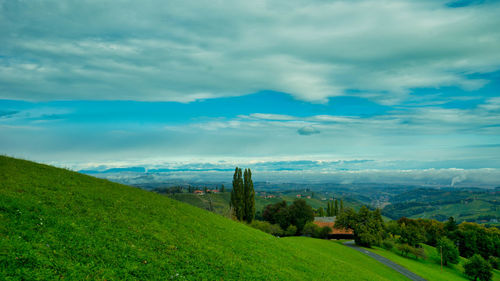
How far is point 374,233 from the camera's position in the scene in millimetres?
71625

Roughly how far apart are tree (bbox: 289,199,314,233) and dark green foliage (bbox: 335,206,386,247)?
70.3 feet

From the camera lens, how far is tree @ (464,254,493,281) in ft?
207

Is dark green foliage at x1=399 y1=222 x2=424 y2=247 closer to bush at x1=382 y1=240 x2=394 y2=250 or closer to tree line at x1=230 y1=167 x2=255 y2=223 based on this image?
bush at x1=382 y1=240 x2=394 y2=250

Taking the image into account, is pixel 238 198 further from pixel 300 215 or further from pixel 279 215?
pixel 300 215

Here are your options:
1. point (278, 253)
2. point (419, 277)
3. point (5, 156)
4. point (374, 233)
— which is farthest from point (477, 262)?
point (5, 156)

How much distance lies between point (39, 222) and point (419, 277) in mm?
58446

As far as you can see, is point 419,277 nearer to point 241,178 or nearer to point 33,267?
point 241,178

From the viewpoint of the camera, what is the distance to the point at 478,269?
64.2 meters

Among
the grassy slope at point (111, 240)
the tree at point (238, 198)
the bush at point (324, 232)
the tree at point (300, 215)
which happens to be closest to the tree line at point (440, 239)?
the bush at point (324, 232)

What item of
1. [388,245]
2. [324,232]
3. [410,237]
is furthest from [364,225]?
[410,237]

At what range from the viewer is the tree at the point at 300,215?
322 ft

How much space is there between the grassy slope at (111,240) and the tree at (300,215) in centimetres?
7748

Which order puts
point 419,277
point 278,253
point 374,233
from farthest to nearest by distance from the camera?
point 374,233, point 419,277, point 278,253

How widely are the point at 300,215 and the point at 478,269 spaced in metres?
51.7
